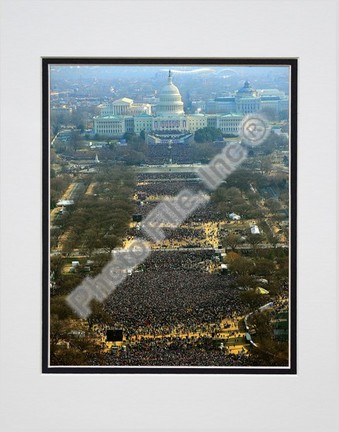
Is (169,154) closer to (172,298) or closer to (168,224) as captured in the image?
(168,224)

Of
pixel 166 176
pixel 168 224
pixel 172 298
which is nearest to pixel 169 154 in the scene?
pixel 166 176

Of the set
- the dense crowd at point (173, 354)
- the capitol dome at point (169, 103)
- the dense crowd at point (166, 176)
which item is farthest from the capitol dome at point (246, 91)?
the dense crowd at point (173, 354)

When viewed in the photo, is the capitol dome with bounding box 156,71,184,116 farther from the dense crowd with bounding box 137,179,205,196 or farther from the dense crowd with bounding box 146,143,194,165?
the dense crowd with bounding box 137,179,205,196

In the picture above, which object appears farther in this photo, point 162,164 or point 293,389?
point 162,164

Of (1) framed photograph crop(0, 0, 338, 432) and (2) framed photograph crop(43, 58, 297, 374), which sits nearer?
(1) framed photograph crop(0, 0, 338, 432)

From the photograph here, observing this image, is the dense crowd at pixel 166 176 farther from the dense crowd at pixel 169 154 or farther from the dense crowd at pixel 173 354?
the dense crowd at pixel 173 354

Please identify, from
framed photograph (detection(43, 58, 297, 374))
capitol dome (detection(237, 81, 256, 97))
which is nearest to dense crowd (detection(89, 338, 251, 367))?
framed photograph (detection(43, 58, 297, 374))
